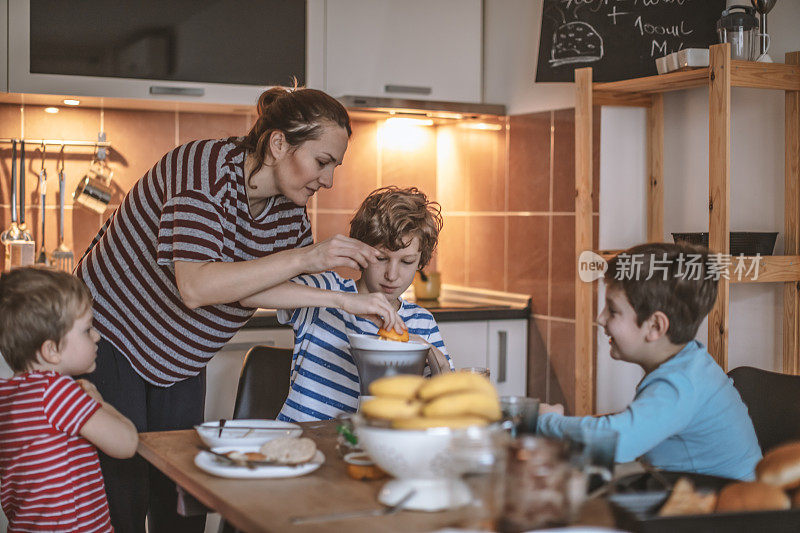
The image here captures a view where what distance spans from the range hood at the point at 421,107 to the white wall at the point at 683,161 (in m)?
0.09

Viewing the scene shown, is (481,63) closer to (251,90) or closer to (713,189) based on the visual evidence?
(251,90)

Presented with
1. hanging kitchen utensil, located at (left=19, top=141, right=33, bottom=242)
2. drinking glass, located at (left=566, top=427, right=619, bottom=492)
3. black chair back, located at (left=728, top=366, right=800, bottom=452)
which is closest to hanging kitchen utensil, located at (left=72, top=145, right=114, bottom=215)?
hanging kitchen utensil, located at (left=19, top=141, right=33, bottom=242)

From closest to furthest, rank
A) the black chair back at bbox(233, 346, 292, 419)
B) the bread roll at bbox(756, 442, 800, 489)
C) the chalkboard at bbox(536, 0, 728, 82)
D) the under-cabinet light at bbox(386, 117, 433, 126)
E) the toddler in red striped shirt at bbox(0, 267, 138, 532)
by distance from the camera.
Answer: the bread roll at bbox(756, 442, 800, 489)
the toddler in red striped shirt at bbox(0, 267, 138, 532)
the black chair back at bbox(233, 346, 292, 419)
the chalkboard at bbox(536, 0, 728, 82)
the under-cabinet light at bbox(386, 117, 433, 126)

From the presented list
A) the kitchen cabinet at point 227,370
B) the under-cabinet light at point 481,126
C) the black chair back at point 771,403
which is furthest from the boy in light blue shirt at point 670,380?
the under-cabinet light at point 481,126

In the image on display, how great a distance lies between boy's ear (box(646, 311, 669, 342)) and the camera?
154cm

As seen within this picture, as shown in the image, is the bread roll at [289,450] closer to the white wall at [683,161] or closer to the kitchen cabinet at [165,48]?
the white wall at [683,161]

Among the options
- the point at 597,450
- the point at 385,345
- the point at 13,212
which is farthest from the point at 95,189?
the point at 597,450

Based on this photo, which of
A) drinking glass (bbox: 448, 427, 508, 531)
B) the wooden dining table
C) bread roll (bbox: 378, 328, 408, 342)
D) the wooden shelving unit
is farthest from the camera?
the wooden shelving unit

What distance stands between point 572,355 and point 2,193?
1.94 m

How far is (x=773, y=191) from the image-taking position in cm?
239

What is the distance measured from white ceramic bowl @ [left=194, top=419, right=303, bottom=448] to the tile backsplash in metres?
1.61

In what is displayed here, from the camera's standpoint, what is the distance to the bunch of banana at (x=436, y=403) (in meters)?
1.08

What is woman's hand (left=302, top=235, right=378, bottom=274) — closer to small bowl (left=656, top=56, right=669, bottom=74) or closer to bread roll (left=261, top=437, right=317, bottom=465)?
bread roll (left=261, top=437, right=317, bottom=465)

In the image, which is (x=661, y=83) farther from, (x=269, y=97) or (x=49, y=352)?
(x=49, y=352)
